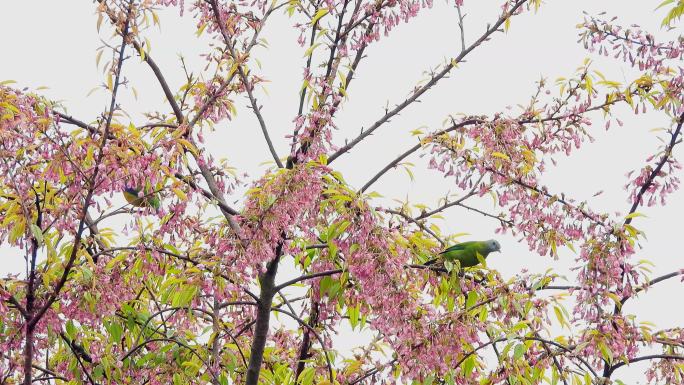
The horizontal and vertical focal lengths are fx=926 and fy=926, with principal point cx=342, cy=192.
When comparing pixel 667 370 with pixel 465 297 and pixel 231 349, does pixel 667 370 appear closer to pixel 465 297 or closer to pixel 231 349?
pixel 465 297

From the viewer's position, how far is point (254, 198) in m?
4.79

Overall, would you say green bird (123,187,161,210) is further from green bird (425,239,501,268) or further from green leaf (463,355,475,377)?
green leaf (463,355,475,377)

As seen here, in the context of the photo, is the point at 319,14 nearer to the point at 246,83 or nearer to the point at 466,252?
the point at 246,83

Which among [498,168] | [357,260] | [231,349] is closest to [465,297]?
[498,168]

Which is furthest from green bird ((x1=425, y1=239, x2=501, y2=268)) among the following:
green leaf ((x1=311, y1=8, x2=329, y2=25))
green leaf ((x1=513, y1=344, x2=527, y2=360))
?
green leaf ((x1=311, y1=8, x2=329, y2=25))

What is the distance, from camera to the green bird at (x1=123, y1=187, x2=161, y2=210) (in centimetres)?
481

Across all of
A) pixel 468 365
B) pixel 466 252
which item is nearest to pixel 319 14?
pixel 466 252

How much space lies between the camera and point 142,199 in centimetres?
500

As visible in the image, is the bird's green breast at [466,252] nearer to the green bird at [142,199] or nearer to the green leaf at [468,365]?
the green leaf at [468,365]

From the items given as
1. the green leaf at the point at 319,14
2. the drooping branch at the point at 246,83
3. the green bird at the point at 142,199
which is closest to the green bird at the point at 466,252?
the drooping branch at the point at 246,83

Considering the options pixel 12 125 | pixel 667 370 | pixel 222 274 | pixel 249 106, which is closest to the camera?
pixel 12 125

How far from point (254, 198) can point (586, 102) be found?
2.39 metres

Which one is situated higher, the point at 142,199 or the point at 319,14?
the point at 319,14

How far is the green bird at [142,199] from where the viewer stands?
189 inches
